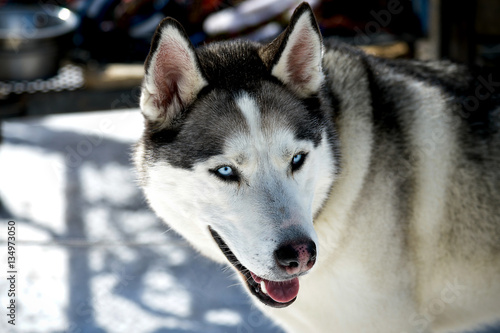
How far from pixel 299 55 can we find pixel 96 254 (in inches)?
91.3

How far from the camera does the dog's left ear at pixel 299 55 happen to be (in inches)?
81.2

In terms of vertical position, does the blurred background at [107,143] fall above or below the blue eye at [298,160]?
below

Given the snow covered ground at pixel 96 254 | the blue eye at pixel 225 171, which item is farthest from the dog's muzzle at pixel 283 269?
the snow covered ground at pixel 96 254

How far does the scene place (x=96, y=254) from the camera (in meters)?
3.86

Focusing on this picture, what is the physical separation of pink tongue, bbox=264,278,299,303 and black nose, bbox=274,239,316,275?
189mm

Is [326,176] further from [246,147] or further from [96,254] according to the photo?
[96,254]

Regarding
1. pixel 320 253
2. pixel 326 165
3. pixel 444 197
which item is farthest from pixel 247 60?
pixel 444 197

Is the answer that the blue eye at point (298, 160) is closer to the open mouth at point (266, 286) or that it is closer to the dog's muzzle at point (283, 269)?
the dog's muzzle at point (283, 269)

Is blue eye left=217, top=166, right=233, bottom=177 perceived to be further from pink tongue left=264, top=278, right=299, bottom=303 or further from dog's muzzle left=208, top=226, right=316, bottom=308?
pink tongue left=264, top=278, right=299, bottom=303

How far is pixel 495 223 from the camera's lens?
2.33 m

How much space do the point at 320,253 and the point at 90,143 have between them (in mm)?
3410

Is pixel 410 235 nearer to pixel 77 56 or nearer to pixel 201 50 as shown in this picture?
pixel 201 50

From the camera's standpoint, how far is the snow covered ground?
332 cm

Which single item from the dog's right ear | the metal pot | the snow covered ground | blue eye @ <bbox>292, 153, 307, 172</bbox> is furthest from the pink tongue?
the metal pot
